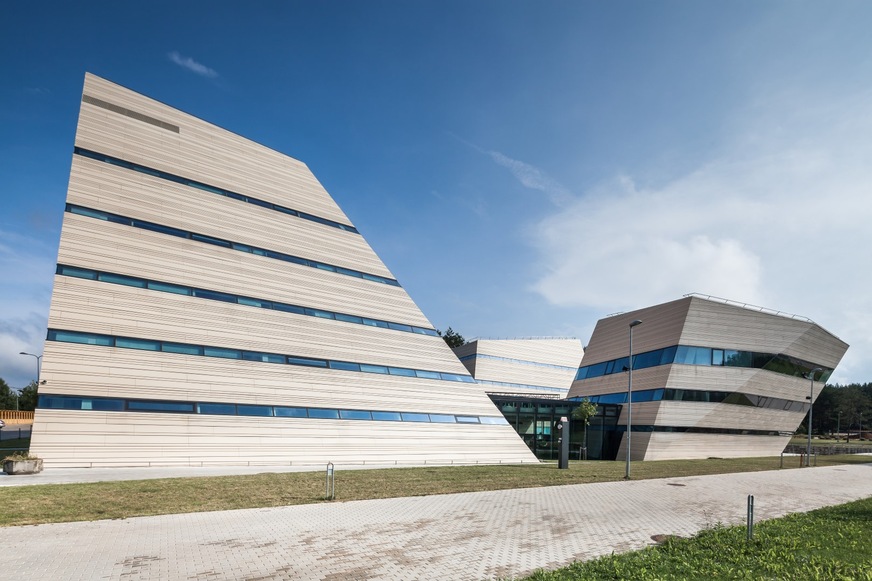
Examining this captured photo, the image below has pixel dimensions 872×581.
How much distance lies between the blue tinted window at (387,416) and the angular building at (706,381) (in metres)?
20.9

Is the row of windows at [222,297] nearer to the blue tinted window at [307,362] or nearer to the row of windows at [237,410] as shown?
the blue tinted window at [307,362]

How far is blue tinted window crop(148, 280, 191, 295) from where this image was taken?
25.9 m

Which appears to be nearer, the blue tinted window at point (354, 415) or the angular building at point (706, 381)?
the blue tinted window at point (354, 415)

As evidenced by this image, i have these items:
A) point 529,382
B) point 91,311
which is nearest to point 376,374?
point 91,311

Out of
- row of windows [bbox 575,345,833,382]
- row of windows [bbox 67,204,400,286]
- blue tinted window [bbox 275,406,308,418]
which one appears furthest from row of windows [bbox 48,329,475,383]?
row of windows [bbox 575,345,833,382]

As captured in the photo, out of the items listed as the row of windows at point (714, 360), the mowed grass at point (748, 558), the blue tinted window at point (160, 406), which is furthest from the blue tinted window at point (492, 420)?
the mowed grass at point (748, 558)

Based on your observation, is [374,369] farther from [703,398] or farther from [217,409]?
[703,398]

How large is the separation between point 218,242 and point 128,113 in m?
10.1

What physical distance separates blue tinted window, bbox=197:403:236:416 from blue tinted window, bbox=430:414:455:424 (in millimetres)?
11468

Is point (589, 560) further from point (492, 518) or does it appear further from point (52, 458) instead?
point (52, 458)

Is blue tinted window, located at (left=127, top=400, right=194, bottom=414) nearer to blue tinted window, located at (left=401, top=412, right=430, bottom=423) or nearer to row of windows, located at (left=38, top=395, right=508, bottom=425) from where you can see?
row of windows, located at (left=38, top=395, right=508, bottom=425)

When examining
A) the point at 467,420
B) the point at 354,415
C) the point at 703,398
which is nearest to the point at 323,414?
the point at 354,415

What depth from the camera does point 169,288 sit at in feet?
86.6

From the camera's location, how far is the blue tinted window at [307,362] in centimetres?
2849
